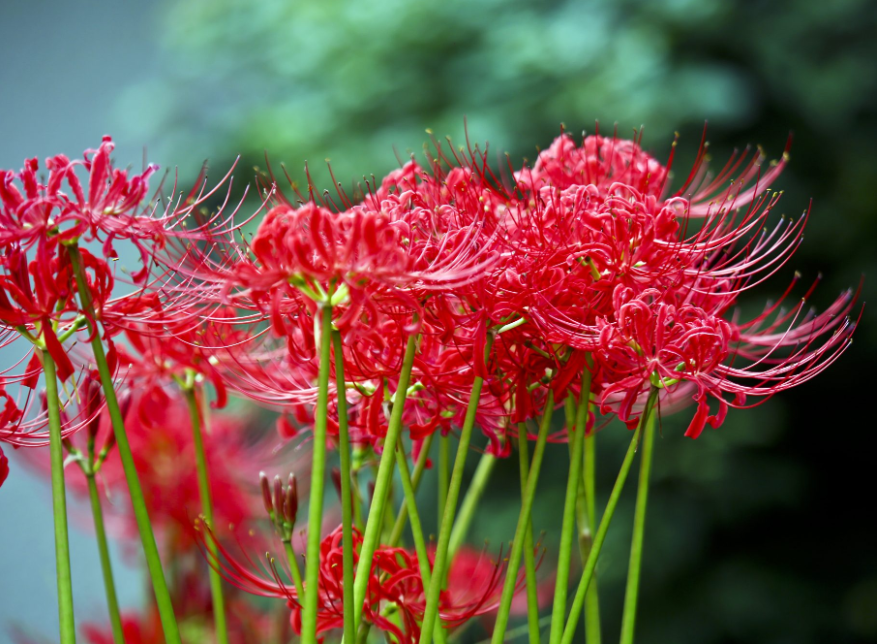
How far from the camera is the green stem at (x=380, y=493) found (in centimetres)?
53

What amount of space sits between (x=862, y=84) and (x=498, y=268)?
1.66 metres

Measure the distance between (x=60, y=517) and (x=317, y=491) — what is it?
0.17 meters

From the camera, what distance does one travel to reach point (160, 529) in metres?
1.07

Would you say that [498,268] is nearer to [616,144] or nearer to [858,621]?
[616,144]

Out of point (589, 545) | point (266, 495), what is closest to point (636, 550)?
point (589, 545)

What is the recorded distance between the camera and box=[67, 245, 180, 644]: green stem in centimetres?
51

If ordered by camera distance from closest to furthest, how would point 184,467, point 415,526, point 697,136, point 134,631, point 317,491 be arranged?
point 317,491, point 415,526, point 134,631, point 184,467, point 697,136

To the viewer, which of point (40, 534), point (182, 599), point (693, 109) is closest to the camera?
point (182, 599)

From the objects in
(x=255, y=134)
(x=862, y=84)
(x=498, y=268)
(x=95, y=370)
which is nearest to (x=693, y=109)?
(x=862, y=84)

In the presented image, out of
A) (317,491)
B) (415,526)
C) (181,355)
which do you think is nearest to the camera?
(317,491)

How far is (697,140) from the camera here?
1.91 metres

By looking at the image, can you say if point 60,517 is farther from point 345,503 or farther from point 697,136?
point 697,136

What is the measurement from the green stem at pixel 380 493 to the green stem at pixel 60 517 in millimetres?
174

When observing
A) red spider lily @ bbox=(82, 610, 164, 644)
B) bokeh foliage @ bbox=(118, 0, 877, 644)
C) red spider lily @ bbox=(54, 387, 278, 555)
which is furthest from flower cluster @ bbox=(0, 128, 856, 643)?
bokeh foliage @ bbox=(118, 0, 877, 644)
